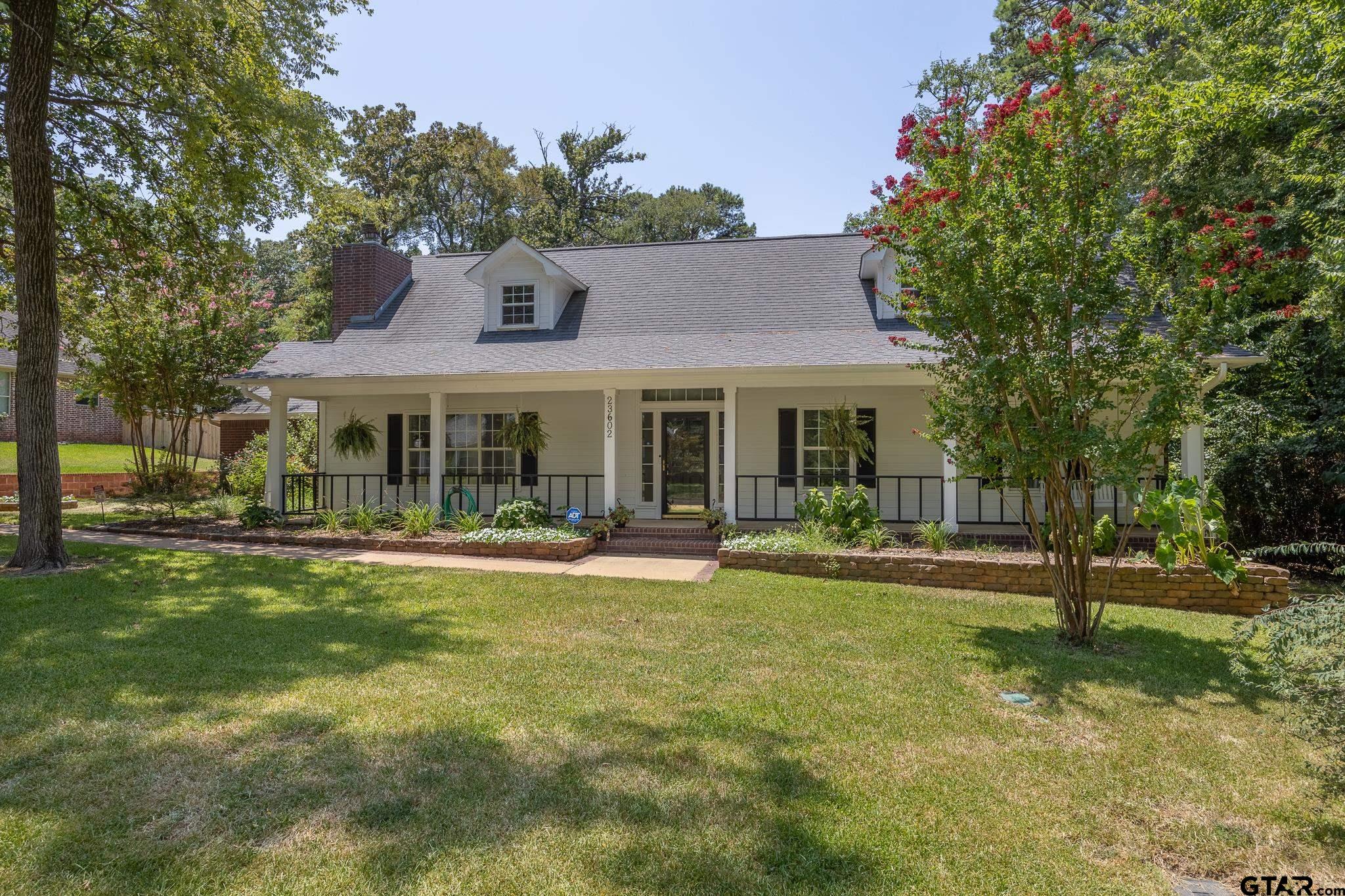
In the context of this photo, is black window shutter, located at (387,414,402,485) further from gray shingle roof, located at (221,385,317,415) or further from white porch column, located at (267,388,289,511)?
gray shingle roof, located at (221,385,317,415)

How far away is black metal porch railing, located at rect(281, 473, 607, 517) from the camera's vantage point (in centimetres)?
1240

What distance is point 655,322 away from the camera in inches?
514

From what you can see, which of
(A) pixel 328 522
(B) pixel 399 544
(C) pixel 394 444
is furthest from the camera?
(C) pixel 394 444

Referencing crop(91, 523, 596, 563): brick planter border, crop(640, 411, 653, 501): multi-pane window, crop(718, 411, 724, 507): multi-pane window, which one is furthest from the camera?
crop(640, 411, 653, 501): multi-pane window

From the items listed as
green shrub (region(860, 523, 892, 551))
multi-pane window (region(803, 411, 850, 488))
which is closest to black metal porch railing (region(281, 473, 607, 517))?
multi-pane window (region(803, 411, 850, 488))


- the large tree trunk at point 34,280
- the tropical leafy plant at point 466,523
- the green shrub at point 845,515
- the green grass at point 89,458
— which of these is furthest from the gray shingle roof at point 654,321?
the green grass at point 89,458

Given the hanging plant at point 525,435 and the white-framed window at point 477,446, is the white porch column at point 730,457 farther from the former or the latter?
the white-framed window at point 477,446

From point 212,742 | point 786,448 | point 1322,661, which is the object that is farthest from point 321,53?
point 1322,661

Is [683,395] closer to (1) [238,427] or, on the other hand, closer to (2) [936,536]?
(2) [936,536]

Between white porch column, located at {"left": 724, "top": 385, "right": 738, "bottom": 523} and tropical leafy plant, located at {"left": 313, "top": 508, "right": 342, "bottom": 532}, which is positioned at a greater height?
white porch column, located at {"left": 724, "top": 385, "right": 738, "bottom": 523}

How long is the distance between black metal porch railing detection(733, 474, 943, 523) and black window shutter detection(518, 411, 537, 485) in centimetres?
369

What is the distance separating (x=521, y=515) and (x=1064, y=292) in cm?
782

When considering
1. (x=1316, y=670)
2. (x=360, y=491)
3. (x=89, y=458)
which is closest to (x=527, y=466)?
(x=360, y=491)

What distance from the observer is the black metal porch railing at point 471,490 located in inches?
488
